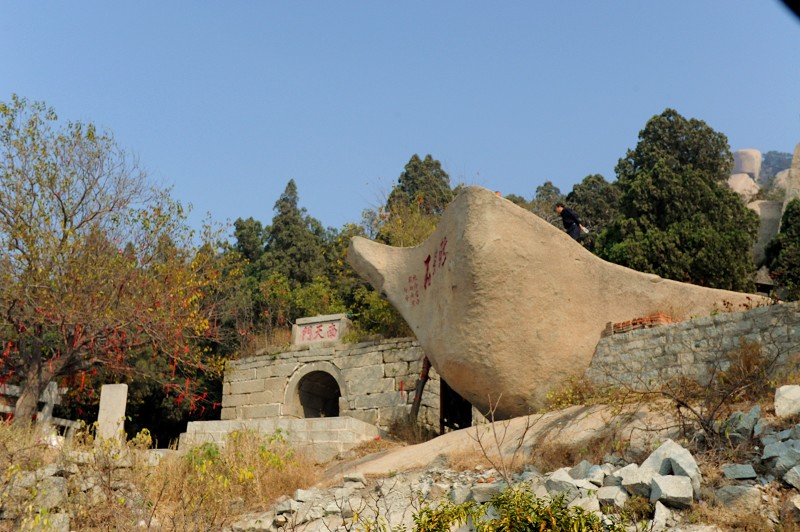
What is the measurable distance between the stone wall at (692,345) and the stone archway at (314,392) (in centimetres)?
677

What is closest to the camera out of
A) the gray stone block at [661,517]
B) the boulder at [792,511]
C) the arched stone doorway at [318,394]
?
the boulder at [792,511]

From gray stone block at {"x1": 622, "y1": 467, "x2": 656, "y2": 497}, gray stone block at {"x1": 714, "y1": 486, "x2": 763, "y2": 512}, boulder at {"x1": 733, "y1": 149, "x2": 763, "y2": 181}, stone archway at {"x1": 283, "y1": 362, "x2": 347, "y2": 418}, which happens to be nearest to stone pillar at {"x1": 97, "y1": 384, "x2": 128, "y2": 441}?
stone archway at {"x1": 283, "y1": 362, "x2": 347, "y2": 418}

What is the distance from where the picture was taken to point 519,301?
35.3ft

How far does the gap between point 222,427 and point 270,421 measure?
101 cm

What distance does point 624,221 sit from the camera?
1797cm

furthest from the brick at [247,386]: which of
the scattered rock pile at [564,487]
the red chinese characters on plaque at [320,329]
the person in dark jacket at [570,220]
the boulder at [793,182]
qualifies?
the boulder at [793,182]

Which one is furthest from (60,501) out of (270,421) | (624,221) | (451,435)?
(624,221)

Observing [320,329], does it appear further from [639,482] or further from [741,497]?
[741,497]

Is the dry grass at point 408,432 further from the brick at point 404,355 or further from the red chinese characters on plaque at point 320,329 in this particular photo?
the red chinese characters on plaque at point 320,329

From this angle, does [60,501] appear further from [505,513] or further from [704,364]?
[704,364]

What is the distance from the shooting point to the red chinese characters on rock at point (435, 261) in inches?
454

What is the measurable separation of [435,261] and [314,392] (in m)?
6.83

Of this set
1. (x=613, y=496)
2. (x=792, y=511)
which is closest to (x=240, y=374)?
(x=613, y=496)

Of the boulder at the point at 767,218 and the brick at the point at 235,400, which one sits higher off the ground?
the boulder at the point at 767,218
